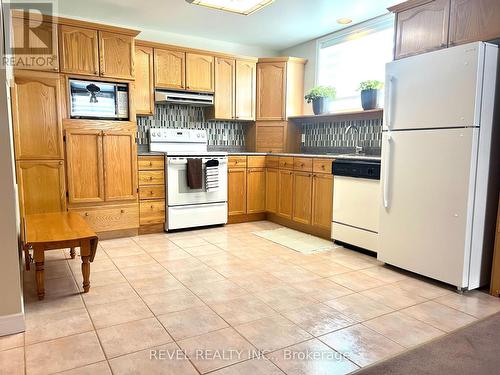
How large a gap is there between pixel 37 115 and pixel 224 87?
7.63 feet

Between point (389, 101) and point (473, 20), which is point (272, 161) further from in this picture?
point (473, 20)

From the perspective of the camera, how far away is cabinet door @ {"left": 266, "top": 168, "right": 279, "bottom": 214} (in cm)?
491

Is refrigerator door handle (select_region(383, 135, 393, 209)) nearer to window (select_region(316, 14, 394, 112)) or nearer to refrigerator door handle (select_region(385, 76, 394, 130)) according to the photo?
refrigerator door handle (select_region(385, 76, 394, 130))

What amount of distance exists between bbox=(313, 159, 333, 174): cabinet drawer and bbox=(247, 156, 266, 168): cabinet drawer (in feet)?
3.32

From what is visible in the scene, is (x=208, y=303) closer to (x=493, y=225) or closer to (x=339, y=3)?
(x=493, y=225)

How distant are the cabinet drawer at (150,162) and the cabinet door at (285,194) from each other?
4.92ft

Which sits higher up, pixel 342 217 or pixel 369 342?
pixel 342 217

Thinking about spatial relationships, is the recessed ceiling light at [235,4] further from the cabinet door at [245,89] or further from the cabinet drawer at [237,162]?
the cabinet drawer at [237,162]

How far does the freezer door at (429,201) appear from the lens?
2613 millimetres

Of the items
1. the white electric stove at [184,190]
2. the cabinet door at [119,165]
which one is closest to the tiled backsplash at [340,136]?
the white electric stove at [184,190]

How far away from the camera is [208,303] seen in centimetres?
246

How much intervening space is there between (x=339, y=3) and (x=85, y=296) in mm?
3637

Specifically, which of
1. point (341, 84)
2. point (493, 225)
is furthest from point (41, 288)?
point (341, 84)

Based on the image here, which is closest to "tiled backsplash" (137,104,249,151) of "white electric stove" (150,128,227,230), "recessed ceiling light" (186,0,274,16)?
"white electric stove" (150,128,227,230)
